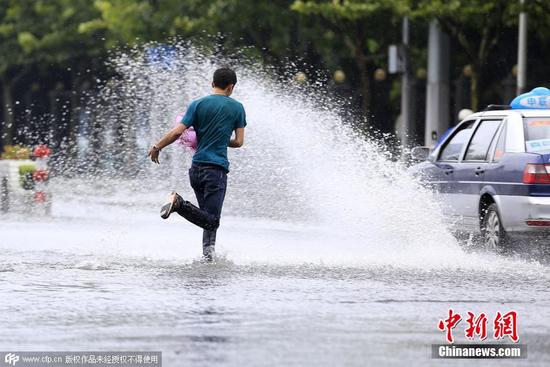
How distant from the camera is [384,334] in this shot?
8.36 metres

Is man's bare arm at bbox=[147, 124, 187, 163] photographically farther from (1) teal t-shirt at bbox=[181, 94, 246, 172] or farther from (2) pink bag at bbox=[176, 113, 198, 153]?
(2) pink bag at bbox=[176, 113, 198, 153]

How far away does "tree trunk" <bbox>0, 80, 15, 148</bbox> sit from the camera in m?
57.4

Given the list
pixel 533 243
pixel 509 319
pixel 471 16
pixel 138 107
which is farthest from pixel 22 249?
pixel 471 16

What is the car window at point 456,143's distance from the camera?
1507 cm

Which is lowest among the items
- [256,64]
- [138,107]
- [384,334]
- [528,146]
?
[384,334]

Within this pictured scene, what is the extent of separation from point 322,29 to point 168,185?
17596mm

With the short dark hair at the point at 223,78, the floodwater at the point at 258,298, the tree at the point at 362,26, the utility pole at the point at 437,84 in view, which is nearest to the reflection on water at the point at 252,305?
the floodwater at the point at 258,298

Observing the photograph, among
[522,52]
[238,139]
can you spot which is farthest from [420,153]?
[522,52]

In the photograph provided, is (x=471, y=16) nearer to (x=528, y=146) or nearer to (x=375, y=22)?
(x=375, y=22)

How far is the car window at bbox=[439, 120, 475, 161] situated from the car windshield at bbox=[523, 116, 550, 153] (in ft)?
3.85

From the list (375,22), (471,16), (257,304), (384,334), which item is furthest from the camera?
(375,22)

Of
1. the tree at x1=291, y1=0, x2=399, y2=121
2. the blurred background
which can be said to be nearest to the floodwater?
the blurred background

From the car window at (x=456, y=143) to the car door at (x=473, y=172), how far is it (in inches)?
9.2

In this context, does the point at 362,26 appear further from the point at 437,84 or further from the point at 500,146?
the point at 500,146
